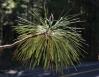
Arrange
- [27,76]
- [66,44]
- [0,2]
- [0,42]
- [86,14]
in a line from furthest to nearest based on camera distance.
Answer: [86,14] → [0,42] → [0,2] → [27,76] → [66,44]

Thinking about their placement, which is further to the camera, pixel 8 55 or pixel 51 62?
pixel 8 55

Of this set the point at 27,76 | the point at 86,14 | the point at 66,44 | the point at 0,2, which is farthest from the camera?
the point at 86,14

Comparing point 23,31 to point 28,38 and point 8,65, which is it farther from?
point 8,65

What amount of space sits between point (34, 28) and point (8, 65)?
13.5 meters

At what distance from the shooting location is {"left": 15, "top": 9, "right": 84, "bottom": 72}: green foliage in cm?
199

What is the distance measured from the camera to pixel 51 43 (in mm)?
1999

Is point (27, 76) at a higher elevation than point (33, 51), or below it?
below

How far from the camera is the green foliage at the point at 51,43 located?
1.99m

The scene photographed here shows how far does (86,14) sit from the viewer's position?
19578 millimetres

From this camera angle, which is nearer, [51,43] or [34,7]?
[51,43]

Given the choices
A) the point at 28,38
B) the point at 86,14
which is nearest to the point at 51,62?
the point at 28,38

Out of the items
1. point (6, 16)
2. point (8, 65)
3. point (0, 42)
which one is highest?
point (6, 16)

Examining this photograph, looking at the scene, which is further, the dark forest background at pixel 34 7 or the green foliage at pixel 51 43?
the dark forest background at pixel 34 7

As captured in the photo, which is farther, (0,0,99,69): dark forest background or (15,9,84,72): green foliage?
(0,0,99,69): dark forest background
